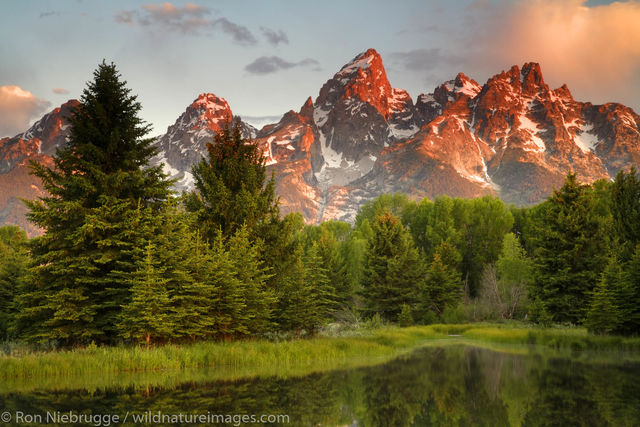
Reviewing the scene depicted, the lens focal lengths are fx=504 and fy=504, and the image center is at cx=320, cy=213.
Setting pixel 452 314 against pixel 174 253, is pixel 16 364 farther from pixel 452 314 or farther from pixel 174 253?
pixel 452 314

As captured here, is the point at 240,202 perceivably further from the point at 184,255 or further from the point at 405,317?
the point at 405,317

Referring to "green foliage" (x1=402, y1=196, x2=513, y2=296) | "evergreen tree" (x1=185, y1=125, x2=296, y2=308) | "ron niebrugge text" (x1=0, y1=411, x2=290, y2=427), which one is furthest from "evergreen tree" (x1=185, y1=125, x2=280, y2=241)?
"green foliage" (x1=402, y1=196, x2=513, y2=296)

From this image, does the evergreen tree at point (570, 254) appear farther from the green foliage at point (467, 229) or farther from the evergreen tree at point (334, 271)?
the green foliage at point (467, 229)

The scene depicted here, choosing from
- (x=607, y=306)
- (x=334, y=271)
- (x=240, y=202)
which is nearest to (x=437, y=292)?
(x=334, y=271)

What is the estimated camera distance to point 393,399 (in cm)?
1395

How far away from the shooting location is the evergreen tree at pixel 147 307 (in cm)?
1911

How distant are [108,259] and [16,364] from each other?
17.2 feet

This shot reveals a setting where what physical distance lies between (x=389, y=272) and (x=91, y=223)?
32971 mm

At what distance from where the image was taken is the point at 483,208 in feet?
282

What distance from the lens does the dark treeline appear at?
66.6ft

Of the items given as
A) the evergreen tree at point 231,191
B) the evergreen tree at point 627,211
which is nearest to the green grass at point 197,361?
the evergreen tree at point 231,191

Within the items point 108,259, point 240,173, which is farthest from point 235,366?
point 240,173

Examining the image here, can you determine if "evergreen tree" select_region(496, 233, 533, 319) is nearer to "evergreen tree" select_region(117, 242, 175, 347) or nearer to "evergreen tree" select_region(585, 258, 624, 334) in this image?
"evergreen tree" select_region(585, 258, 624, 334)

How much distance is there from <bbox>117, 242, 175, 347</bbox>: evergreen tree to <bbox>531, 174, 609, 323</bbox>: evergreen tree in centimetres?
3142
